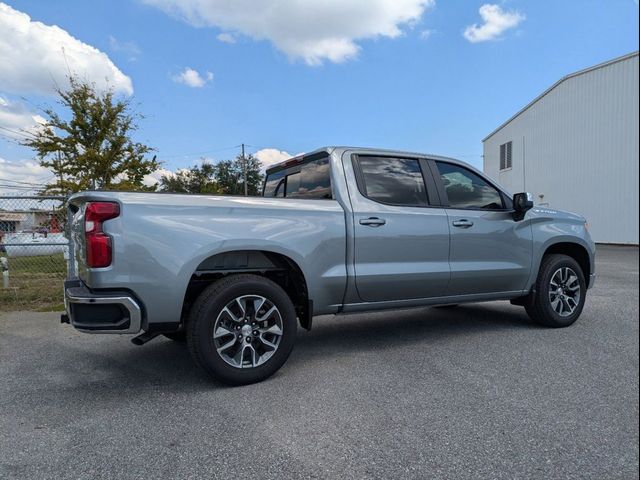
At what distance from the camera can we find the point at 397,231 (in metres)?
3.94

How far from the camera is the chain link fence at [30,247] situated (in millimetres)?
6590

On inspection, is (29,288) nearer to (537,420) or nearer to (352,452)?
(352,452)

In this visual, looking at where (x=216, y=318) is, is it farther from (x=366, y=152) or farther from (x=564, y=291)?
(x=564, y=291)

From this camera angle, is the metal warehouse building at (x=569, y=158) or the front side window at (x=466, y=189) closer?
the front side window at (x=466, y=189)

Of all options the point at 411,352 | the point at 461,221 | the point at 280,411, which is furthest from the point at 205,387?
the point at 461,221

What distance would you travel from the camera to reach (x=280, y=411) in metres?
2.87

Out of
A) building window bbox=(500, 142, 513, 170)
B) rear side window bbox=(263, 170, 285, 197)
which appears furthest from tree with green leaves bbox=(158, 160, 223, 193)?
rear side window bbox=(263, 170, 285, 197)

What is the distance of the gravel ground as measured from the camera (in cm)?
223

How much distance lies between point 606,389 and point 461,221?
6.11 feet

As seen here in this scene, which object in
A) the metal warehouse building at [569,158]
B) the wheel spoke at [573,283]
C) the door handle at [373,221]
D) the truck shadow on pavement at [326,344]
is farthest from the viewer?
the metal warehouse building at [569,158]

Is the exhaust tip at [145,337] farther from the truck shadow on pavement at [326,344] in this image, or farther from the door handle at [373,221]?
the door handle at [373,221]

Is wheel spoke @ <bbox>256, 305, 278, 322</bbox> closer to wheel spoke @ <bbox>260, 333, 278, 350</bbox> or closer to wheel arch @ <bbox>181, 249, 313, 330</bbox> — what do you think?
wheel spoke @ <bbox>260, 333, 278, 350</bbox>

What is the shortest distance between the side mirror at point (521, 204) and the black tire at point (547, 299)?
0.71 m

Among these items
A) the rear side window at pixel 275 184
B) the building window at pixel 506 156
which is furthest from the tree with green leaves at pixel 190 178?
the rear side window at pixel 275 184
